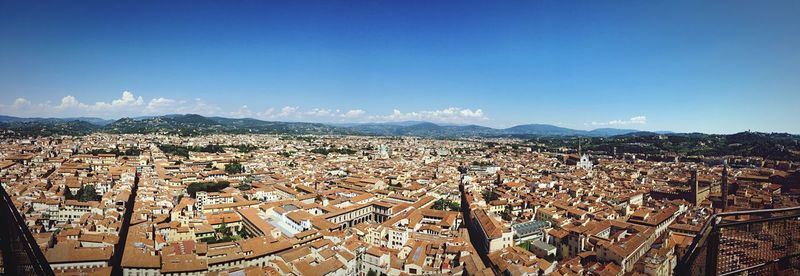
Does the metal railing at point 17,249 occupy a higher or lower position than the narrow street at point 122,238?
higher

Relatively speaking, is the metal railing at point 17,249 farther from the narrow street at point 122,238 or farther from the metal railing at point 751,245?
the narrow street at point 122,238

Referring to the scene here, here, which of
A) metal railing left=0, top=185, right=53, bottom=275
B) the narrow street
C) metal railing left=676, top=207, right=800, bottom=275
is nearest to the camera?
metal railing left=0, top=185, right=53, bottom=275

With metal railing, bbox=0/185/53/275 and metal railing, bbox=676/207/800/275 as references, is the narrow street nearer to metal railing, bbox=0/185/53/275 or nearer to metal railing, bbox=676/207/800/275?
metal railing, bbox=0/185/53/275

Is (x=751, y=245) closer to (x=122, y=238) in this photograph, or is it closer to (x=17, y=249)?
(x=17, y=249)

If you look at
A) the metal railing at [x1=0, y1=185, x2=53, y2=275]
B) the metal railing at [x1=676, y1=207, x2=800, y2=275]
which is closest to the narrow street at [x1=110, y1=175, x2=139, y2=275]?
the metal railing at [x1=0, y1=185, x2=53, y2=275]

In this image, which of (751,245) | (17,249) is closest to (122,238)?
(17,249)

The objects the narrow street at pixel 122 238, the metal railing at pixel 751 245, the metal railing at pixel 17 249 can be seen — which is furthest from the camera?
the narrow street at pixel 122 238

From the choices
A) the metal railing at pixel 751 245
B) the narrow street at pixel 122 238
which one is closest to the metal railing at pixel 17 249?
the metal railing at pixel 751 245
